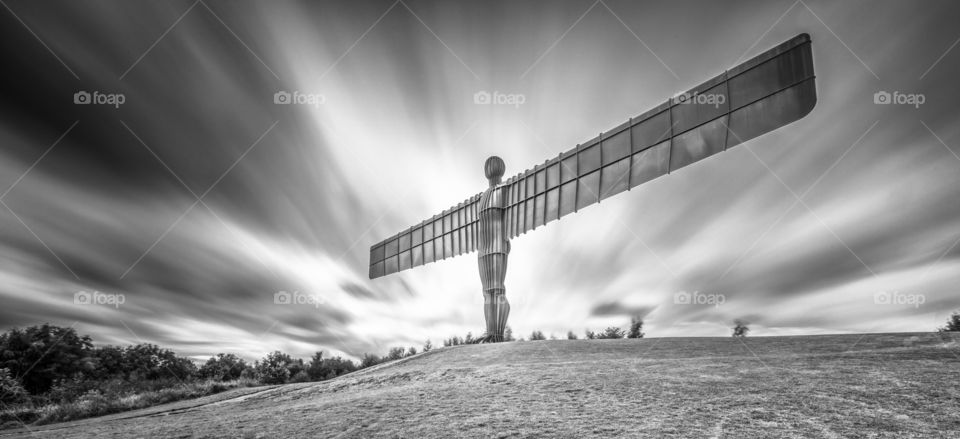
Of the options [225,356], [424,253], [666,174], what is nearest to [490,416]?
[666,174]

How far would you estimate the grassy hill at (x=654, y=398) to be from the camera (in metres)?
4.68

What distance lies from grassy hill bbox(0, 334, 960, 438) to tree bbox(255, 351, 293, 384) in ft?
44.8

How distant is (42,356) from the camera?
34094mm

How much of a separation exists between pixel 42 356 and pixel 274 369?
72.0 ft

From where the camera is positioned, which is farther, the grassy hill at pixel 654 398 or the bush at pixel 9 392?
the bush at pixel 9 392

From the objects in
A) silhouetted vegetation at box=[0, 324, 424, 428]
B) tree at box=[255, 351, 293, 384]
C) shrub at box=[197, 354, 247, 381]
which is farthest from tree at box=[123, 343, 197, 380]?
tree at box=[255, 351, 293, 384]

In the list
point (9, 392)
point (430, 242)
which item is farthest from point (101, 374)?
point (430, 242)

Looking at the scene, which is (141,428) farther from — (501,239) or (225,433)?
(501,239)

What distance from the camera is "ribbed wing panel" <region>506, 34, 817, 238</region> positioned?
436 inches

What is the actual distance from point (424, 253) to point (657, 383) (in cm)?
1521

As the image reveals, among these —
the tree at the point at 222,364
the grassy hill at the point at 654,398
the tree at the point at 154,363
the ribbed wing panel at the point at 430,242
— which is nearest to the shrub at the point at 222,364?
the tree at the point at 222,364

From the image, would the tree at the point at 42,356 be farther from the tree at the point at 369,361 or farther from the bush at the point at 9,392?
the tree at the point at 369,361

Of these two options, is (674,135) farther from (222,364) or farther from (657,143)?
(222,364)

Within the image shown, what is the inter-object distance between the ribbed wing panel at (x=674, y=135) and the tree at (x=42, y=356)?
120ft
